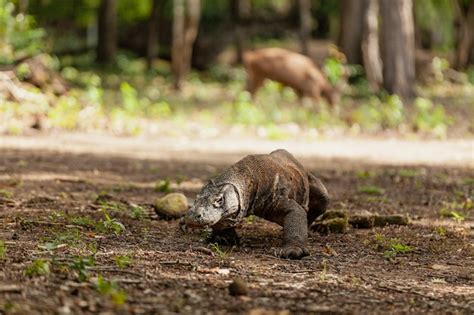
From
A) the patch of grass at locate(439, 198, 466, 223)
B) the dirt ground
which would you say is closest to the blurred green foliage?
the dirt ground

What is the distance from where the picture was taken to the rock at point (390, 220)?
7017 mm

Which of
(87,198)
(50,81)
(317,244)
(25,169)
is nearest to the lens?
(317,244)

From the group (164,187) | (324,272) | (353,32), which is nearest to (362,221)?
(324,272)

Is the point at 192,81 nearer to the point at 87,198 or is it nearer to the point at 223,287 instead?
the point at 87,198

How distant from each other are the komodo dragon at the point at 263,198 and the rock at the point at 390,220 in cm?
69

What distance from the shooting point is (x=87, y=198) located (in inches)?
311

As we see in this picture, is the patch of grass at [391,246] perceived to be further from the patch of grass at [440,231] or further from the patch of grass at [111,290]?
the patch of grass at [111,290]

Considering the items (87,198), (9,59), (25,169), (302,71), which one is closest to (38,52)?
(9,59)

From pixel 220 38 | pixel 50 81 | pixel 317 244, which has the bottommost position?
pixel 317 244

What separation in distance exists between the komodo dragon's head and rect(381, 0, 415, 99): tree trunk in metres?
13.6

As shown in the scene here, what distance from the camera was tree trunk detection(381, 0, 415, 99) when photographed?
18547mm

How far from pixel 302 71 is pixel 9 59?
20.6 ft

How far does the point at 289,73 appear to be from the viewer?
18672 millimetres

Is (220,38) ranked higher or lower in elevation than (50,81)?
higher
